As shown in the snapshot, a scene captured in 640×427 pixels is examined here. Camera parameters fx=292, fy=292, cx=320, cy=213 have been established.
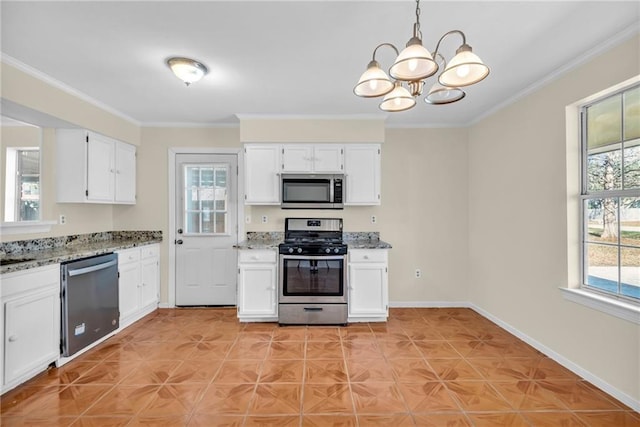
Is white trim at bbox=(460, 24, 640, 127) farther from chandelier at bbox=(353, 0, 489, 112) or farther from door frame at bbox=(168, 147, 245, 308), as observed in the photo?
door frame at bbox=(168, 147, 245, 308)

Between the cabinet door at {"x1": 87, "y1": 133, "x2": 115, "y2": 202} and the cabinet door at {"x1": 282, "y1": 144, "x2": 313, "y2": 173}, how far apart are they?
2027 millimetres

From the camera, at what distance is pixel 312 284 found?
11.0 feet

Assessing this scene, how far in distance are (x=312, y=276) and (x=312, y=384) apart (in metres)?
1.27

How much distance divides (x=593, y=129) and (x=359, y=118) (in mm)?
2181

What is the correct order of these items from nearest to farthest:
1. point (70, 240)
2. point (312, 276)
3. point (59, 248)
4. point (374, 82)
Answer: point (374, 82) → point (59, 248) → point (70, 240) → point (312, 276)

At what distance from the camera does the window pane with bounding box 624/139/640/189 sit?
2.02 m

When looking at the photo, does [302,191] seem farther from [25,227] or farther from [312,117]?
[25,227]

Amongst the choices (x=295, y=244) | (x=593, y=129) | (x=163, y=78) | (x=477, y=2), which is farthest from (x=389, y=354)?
(x=163, y=78)

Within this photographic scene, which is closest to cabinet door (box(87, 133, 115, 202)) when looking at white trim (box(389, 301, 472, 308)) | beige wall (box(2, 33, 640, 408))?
beige wall (box(2, 33, 640, 408))

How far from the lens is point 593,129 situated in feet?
7.70

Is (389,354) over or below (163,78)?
below

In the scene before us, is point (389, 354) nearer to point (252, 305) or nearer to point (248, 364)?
point (248, 364)

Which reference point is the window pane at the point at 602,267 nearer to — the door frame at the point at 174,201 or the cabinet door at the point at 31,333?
the door frame at the point at 174,201

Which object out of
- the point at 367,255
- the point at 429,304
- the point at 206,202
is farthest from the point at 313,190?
the point at 429,304
